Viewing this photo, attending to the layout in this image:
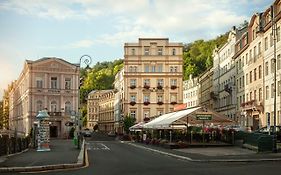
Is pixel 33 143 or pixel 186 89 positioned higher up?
pixel 186 89

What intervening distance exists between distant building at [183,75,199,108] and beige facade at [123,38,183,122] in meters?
16.5

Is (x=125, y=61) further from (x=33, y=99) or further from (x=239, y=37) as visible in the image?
(x=239, y=37)

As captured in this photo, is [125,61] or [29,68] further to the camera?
[125,61]

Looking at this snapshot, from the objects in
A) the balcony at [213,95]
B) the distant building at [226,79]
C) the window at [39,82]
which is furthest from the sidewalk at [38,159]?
the window at [39,82]

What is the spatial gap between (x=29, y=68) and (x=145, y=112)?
28.8 meters

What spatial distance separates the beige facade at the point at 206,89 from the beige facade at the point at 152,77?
5627mm

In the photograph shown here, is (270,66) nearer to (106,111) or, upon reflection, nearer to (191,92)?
(191,92)

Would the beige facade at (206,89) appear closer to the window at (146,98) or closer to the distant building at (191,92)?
the distant building at (191,92)

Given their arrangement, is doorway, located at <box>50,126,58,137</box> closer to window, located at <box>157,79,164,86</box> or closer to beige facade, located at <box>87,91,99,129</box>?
window, located at <box>157,79,164,86</box>

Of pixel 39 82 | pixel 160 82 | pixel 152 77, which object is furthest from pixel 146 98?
pixel 39 82

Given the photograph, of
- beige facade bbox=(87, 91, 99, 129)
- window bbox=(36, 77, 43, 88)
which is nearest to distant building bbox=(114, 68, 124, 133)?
window bbox=(36, 77, 43, 88)

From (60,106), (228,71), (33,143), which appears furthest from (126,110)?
→ (33,143)

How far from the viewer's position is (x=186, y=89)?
141000 mm

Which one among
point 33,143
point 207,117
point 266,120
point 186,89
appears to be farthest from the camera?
point 186,89
